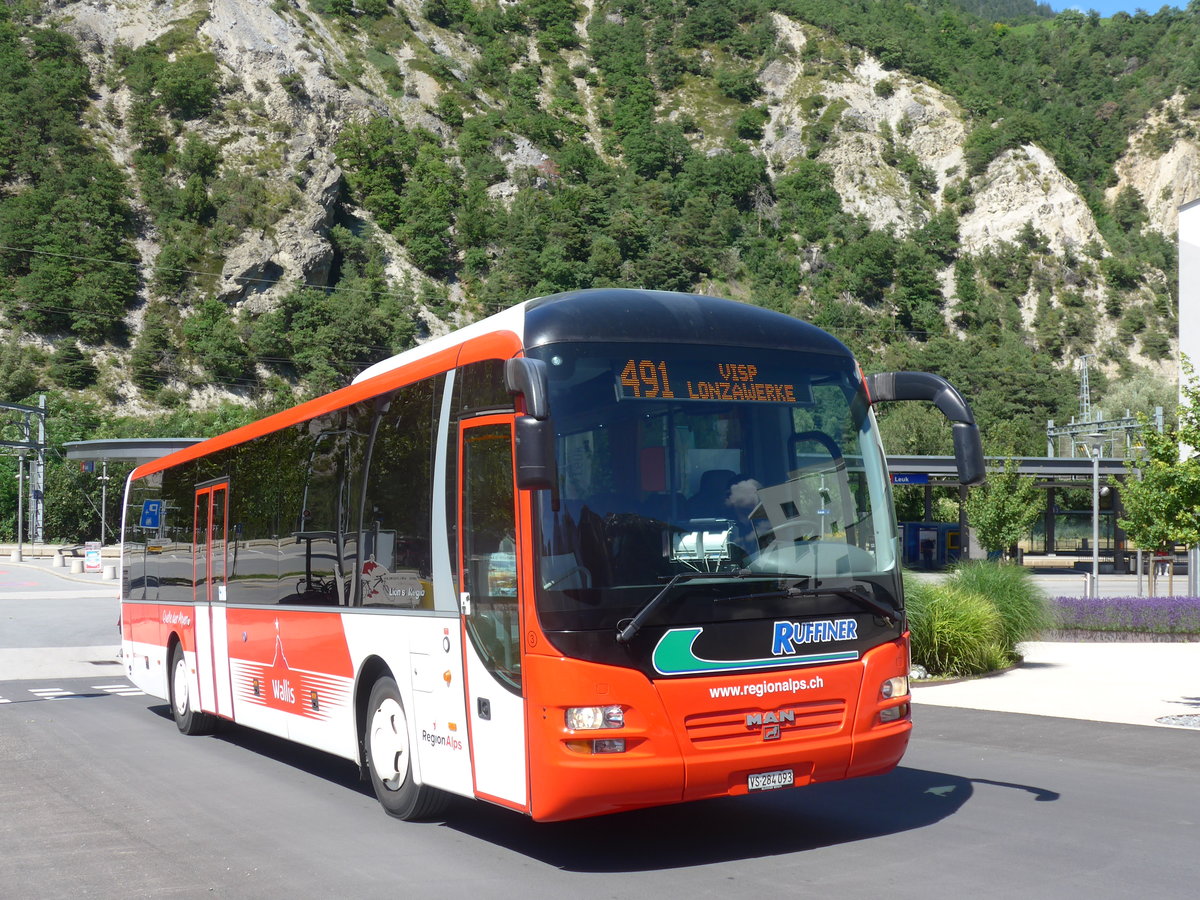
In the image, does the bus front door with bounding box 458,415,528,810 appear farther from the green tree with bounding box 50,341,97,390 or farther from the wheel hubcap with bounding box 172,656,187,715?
the green tree with bounding box 50,341,97,390

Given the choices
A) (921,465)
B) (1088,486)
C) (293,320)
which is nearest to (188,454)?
(921,465)

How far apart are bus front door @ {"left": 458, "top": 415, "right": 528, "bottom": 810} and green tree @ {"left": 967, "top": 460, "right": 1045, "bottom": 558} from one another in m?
30.7

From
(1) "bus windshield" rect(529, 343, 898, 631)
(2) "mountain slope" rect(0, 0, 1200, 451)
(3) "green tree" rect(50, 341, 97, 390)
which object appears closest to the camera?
(1) "bus windshield" rect(529, 343, 898, 631)

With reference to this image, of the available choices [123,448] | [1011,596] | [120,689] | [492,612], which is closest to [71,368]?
[123,448]

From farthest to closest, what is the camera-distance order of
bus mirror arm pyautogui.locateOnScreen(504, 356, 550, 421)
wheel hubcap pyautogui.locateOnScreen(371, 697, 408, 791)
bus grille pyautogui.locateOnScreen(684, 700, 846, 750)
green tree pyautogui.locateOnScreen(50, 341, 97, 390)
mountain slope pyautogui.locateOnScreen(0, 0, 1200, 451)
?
mountain slope pyautogui.locateOnScreen(0, 0, 1200, 451) < green tree pyautogui.locateOnScreen(50, 341, 97, 390) < wheel hubcap pyautogui.locateOnScreen(371, 697, 408, 791) < bus grille pyautogui.locateOnScreen(684, 700, 846, 750) < bus mirror arm pyautogui.locateOnScreen(504, 356, 550, 421)

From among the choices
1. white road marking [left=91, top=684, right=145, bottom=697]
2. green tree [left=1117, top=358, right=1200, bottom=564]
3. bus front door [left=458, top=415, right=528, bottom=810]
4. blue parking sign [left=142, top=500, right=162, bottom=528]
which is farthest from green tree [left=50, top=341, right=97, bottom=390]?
bus front door [left=458, top=415, right=528, bottom=810]

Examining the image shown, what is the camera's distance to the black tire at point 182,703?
1276cm

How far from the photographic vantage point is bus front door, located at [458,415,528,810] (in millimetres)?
6527

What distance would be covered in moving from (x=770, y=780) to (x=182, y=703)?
27.7 feet

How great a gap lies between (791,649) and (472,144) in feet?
420

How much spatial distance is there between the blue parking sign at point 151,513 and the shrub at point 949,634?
31.3 feet

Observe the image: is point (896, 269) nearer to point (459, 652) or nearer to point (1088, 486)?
point (1088, 486)

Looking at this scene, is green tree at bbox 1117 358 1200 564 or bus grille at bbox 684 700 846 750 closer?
bus grille at bbox 684 700 846 750

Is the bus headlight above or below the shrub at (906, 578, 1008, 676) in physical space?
above
